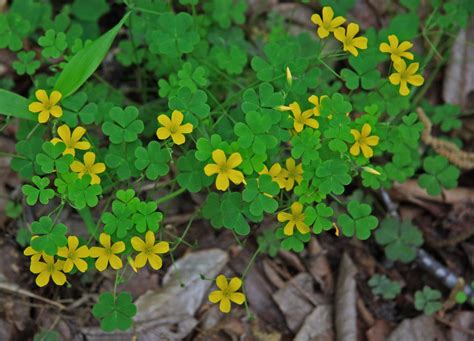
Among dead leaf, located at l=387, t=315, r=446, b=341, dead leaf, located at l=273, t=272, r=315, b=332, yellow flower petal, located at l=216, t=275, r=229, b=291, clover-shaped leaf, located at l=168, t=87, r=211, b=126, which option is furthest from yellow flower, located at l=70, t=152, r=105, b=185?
dead leaf, located at l=387, t=315, r=446, b=341

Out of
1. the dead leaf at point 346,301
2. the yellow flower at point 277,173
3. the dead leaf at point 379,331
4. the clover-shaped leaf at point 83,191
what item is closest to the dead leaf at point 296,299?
the dead leaf at point 346,301

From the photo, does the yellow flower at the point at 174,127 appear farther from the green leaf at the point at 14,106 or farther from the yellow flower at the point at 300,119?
the green leaf at the point at 14,106

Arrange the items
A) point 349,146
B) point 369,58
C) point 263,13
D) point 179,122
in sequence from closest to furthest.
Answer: point 179,122
point 349,146
point 369,58
point 263,13

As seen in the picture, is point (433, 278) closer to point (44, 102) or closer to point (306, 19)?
point (306, 19)

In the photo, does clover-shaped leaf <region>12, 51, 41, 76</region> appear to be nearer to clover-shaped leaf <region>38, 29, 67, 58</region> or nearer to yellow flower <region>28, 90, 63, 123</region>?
clover-shaped leaf <region>38, 29, 67, 58</region>

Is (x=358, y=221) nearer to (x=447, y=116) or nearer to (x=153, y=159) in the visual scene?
(x=153, y=159)

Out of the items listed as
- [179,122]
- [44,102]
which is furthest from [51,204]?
[179,122]
